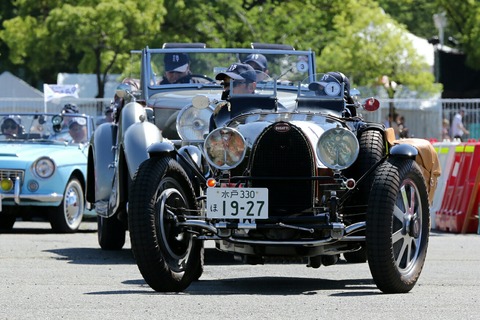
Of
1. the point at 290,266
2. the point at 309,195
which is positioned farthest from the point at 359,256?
the point at 309,195

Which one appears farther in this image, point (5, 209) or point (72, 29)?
point (72, 29)

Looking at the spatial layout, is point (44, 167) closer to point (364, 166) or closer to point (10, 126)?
point (10, 126)

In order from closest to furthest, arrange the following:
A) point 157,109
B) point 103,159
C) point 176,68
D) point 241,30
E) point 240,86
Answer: point 240,86 < point 157,109 < point 103,159 < point 176,68 < point 241,30

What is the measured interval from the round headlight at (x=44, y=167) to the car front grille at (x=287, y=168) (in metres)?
7.96

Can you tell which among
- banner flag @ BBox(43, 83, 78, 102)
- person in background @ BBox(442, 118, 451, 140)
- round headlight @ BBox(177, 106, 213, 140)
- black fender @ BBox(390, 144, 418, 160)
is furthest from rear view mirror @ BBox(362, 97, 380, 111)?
banner flag @ BBox(43, 83, 78, 102)

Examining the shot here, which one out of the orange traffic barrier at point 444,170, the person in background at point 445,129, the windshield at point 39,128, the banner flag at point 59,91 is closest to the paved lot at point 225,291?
the windshield at point 39,128

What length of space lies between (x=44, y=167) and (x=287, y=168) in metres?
8.08

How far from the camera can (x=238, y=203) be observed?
9.06 metres

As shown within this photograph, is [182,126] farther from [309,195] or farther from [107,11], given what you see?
[107,11]

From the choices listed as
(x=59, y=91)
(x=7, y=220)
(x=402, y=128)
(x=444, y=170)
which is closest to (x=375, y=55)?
(x=402, y=128)

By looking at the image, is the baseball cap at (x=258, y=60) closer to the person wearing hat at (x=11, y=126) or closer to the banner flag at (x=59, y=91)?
the person wearing hat at (x=11, y=126)

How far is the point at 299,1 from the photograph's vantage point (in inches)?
1567

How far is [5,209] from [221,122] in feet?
23.3

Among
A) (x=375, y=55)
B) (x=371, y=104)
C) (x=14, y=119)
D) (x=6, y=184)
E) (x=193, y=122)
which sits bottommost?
(x=6, y=184)
